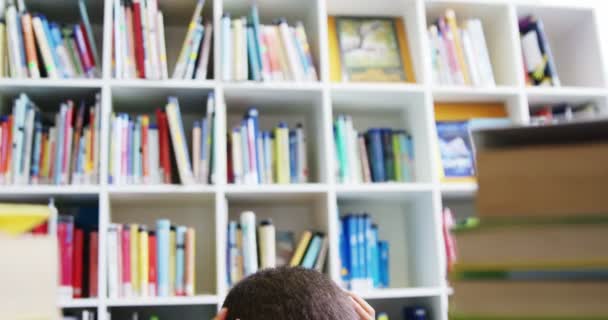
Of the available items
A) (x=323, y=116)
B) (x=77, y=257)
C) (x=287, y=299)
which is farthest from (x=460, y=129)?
(x=287, y=299)

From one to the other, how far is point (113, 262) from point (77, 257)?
0.13 metres

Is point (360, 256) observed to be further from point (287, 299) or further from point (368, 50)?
point (287, 299)

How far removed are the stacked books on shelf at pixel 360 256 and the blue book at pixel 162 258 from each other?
61 cm

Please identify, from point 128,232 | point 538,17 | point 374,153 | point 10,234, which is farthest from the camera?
point 538,17

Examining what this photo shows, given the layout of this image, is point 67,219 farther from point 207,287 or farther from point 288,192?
point 288,192

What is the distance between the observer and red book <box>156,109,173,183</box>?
2.35 metres

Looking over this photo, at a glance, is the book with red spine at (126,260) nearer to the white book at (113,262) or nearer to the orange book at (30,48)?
the white book at (113,262)

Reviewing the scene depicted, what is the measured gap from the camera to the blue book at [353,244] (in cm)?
241

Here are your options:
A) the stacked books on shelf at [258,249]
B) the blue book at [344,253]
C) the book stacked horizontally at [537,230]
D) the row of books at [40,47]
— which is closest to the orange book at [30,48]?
the row of books at [40,47]

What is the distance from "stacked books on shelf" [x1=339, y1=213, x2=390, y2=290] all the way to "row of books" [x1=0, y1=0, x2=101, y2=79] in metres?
1.07

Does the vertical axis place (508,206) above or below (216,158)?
below

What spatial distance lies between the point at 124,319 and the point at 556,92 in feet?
5.94

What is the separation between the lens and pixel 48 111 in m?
Result: 2.61

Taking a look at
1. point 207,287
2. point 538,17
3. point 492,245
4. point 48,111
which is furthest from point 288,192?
point 492,245
